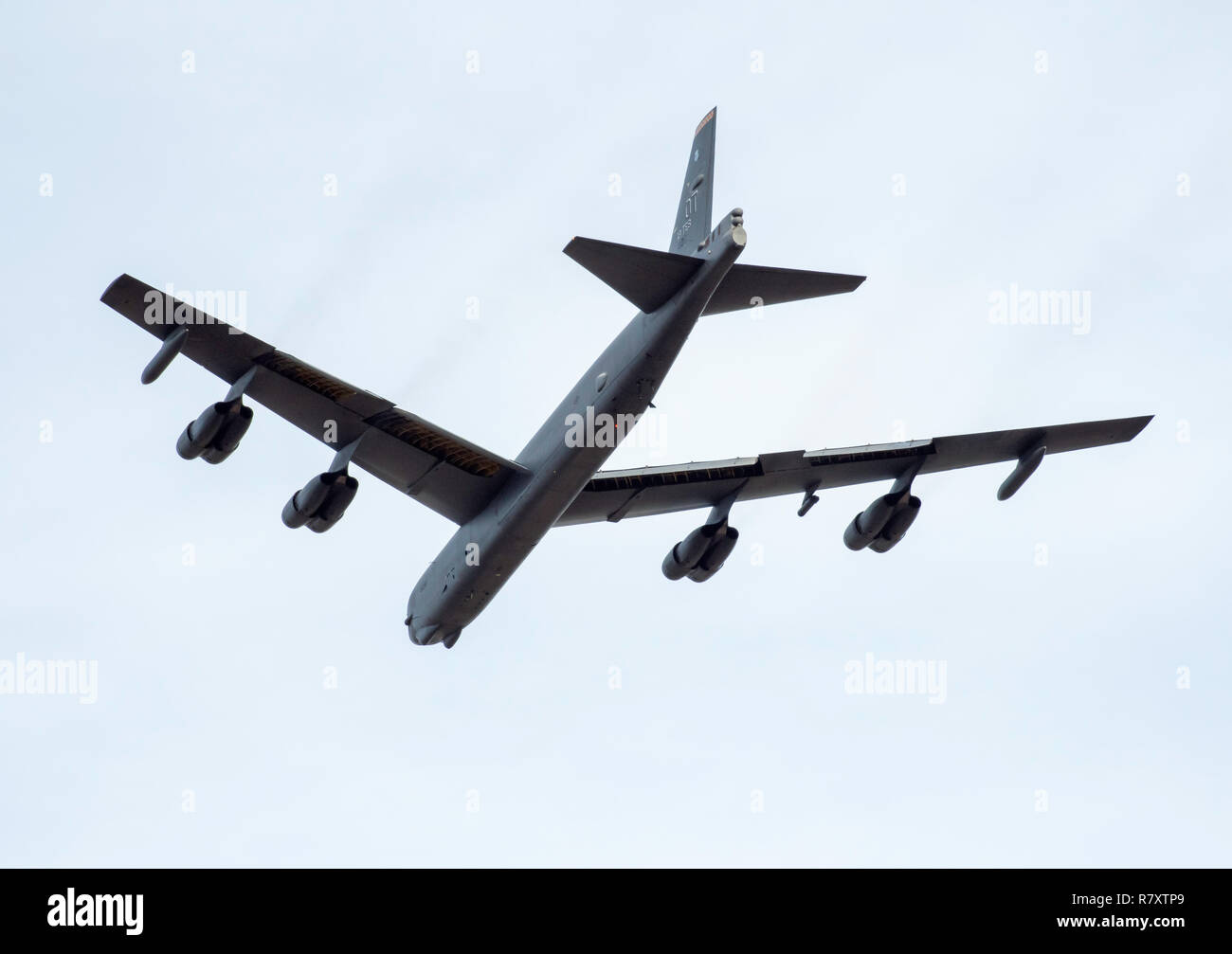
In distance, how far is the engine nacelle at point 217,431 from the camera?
26531 mm

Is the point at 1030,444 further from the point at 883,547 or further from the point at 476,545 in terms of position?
the point at 476,545

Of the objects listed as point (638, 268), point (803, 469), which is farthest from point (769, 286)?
point (803, 469)

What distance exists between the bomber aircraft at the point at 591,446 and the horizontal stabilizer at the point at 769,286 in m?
0.03

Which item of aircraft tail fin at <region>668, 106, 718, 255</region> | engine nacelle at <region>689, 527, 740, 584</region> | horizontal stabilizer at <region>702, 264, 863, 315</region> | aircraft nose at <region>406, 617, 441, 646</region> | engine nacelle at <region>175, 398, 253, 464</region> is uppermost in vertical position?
aircraft tail fin at <region>668, 106, 718, 255</region>

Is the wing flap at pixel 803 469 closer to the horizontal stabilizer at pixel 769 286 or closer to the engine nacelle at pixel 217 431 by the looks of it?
the horizontal stabilizer at pixel 769 286

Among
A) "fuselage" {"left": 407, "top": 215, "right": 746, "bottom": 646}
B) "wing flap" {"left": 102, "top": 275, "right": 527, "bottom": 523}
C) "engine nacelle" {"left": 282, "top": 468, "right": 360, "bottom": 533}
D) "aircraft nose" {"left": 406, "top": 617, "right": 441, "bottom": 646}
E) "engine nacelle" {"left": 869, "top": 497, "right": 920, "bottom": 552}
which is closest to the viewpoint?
"fuselage" {"left": 407, "top": 215, "right": 746, "bottom": 646}

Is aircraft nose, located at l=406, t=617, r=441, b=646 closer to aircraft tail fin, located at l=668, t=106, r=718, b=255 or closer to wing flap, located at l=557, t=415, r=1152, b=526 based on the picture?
wing flap, located at l=557, t=415, r=1152, b=526

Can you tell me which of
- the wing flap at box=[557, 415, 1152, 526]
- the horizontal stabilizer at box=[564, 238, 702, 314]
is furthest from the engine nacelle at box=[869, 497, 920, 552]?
the horizontal stabilizer at box=[564, 238, 702, 314]

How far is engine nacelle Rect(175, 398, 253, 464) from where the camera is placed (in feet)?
87.0

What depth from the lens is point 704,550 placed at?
3216 cm

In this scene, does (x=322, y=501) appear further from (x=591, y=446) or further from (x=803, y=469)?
(x=803, y=469)

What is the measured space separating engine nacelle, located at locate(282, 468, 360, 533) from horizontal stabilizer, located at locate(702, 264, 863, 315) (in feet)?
25.1

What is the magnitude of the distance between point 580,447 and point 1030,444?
33.1 ft
